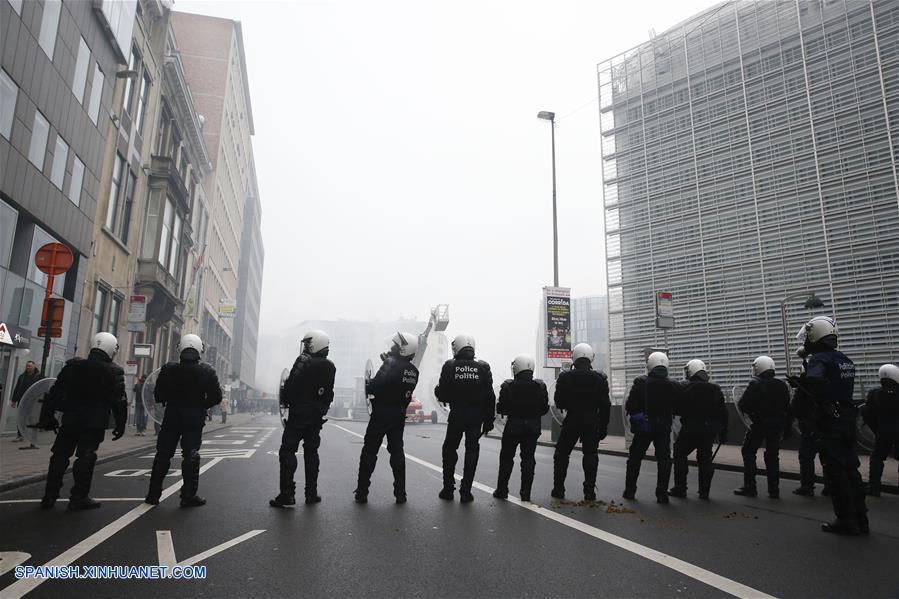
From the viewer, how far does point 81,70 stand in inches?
732

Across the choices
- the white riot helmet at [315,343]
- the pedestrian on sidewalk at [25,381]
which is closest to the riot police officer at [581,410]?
the white riot helmet at [315,343]

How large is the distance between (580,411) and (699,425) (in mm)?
1616

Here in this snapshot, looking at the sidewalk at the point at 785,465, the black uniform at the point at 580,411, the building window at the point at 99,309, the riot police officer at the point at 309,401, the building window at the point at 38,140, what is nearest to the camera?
the riot police officer at the point at 309,401

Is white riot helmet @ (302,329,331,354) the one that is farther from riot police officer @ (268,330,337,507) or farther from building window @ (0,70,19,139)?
building window @ (0,70,19,139)

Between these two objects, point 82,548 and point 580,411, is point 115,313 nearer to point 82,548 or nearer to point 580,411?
point 580,411

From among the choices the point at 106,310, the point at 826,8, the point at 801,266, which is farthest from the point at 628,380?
the point at 106,310

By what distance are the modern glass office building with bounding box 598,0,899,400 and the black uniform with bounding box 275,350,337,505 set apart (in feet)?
102

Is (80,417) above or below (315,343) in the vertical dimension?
below

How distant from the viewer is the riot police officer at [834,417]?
17.8 feet

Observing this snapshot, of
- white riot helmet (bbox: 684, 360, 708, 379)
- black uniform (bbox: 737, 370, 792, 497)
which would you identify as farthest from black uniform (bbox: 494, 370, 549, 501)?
black uniform (bbox: 737, 370, 792, 497)

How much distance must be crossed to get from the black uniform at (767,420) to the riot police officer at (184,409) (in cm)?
685

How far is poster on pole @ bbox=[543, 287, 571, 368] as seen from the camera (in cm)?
2000

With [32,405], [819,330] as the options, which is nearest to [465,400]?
[819,330]

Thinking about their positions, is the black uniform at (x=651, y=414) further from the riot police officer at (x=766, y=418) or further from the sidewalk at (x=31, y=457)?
the sidewalk at (x=31, y=457)
